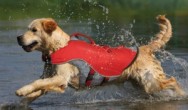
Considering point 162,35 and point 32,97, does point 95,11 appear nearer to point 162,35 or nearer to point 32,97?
point 162,35

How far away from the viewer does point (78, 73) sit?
9656mm

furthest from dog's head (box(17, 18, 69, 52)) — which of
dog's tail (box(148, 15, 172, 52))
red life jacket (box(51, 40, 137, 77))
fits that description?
dog's tail (box(148, 15, 172, 52))

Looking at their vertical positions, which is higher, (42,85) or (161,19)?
(161,19)

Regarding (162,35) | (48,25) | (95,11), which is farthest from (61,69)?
(95,11)

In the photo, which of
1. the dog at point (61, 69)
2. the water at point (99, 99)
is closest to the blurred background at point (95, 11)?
the water at point (99, 99)

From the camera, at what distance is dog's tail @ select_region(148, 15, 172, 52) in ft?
34.2

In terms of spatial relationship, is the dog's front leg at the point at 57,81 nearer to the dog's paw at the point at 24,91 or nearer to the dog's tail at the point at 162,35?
the dog's paw at the point at 24,91

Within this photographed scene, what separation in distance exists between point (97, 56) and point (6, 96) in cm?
188

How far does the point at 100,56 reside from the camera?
32.6 feet

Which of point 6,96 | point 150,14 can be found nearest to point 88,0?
point 150,14

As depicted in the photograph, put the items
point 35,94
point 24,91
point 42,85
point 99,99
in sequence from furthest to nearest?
point 99,99, point 35,94, point 42,85, point 24,91

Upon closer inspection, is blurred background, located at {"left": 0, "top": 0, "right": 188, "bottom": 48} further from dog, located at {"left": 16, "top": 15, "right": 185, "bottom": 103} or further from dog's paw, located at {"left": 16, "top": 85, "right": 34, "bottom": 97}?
dog's paw, located at {"left": 16, "top": 85, "right": 34, "bottom": 97}

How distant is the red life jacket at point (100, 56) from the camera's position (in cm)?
968

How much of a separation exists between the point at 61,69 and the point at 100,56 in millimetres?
766
